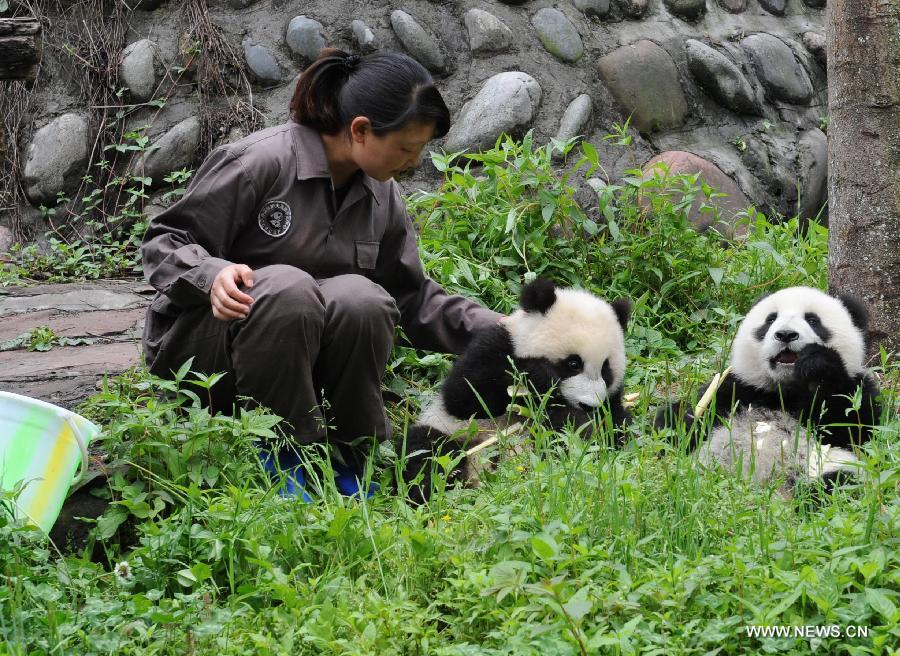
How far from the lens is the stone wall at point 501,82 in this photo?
233 inches

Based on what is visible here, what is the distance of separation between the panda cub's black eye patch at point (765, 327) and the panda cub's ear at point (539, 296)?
2.31 feet

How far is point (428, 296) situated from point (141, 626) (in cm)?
187

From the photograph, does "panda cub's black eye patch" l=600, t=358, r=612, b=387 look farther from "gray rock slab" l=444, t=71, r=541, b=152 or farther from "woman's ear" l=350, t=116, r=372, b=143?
"gray rock slab" l=444, t=71, r=541, b=152

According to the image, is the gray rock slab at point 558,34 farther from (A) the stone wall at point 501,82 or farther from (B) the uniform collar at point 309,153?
(B) the uniform collar at point 309,153

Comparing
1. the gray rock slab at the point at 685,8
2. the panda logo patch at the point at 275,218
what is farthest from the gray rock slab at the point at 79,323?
the gray rock slab at the point at 685,8

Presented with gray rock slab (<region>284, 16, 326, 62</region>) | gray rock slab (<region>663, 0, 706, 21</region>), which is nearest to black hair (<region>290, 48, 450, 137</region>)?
gray rock slab (<region>284, 16, 326, 62</region>)

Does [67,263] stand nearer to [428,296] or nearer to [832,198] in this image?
[428,296]

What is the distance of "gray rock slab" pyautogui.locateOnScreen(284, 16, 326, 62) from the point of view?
234 inches

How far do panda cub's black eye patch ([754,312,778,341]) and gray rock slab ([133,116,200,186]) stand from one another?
4000mm

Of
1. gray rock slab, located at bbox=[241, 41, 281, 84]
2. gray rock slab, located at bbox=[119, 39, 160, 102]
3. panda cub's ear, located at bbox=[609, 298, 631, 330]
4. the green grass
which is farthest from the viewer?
gray rock slab, located at bbox=[119, 39, 160, 102]

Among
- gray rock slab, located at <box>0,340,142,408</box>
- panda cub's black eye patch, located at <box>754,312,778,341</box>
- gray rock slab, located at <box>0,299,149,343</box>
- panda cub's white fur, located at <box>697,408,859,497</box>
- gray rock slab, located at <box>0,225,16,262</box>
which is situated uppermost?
panda cub's black eye patch, located at <box>754,312,778,341</box>

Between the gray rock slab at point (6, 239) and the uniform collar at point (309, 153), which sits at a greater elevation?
the uniform collar at point (309, 153)

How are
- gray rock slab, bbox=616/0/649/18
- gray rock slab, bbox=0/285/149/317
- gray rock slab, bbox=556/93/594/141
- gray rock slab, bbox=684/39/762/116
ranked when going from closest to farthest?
gray rock slab, bbox=0/285/149/317
gray rock slab, bbox=556/93/594/141
gray rock slab, bbox=684/39/762/116
gray rock slab, bbox=616/0/649/18

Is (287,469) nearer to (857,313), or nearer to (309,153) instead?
(309,153)
